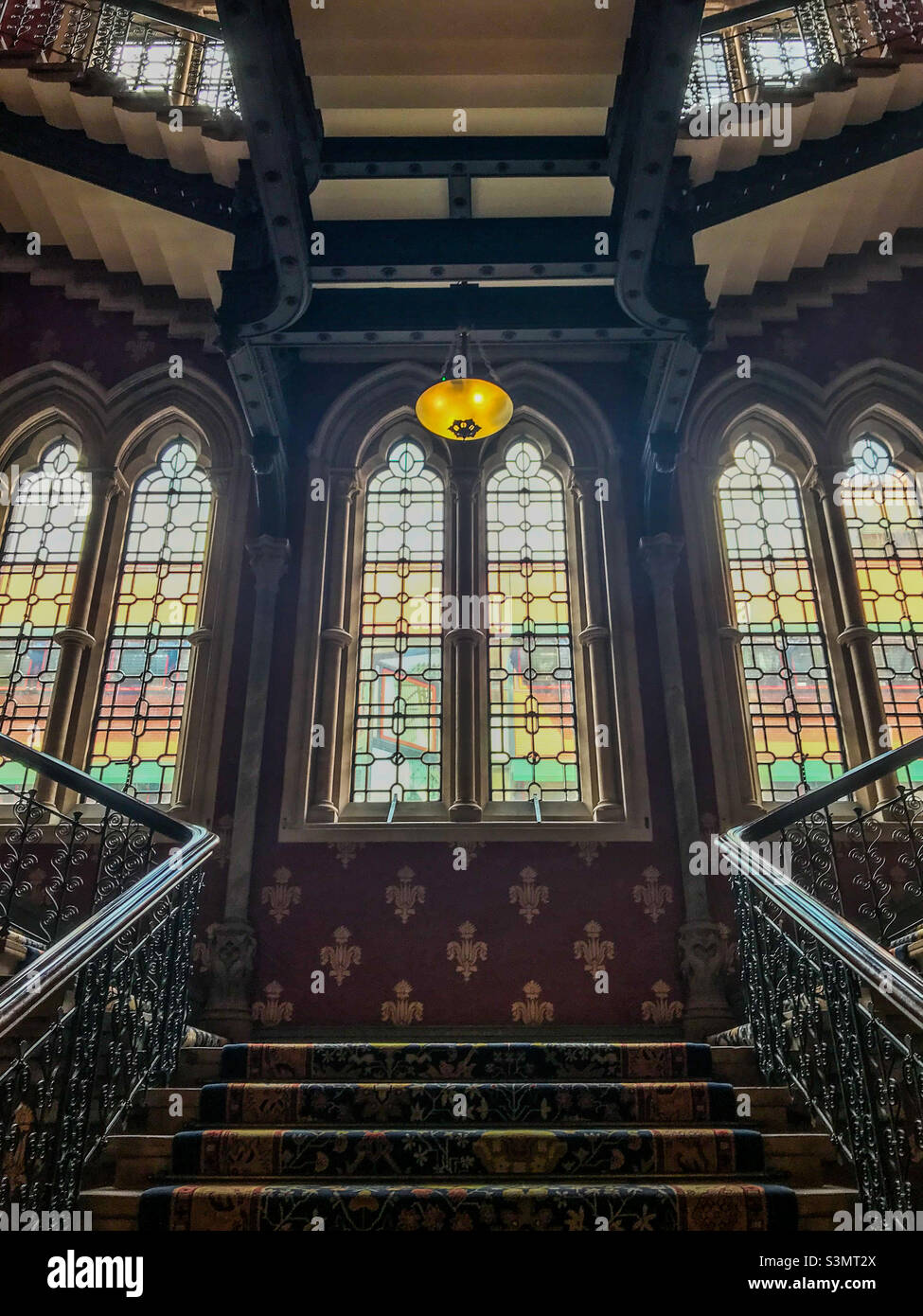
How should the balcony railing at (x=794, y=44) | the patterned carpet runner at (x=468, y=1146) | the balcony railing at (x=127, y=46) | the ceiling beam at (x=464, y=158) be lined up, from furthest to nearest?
the balcony railing at (x=127, y=46) → the balcony railing at (x=794, y=44) → the ceiling beam at (x=464, y=158) → the patterned carpet runner at (x=468, y=1146)

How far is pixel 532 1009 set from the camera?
605cm

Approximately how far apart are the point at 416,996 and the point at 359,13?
18.1ft

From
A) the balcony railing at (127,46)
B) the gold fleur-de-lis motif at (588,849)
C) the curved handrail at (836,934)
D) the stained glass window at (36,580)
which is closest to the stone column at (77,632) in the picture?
the stained glass window at (36,580)

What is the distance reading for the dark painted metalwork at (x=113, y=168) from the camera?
6.39 meters

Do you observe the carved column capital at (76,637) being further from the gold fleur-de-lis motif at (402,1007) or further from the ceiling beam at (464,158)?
the ceiling beam at (464,158)

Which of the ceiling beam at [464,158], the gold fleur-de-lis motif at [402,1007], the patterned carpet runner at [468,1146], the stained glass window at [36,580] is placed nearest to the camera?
the patterned carpet runner at [468,1146]

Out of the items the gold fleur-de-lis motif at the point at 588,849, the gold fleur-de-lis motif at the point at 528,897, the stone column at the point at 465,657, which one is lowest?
the gold fleur-de-lis motif at the point at 528,897

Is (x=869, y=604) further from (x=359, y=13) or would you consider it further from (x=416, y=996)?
(x=359, y=13)

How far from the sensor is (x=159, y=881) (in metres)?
4.21

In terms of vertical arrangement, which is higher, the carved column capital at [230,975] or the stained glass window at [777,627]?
the stained glass window at [777,627]

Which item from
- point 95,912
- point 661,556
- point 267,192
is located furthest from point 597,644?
point 95,912

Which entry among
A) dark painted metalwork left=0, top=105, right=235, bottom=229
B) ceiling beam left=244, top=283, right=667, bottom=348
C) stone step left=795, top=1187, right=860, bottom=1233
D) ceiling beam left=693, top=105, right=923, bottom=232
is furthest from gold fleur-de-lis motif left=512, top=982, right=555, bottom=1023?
dark painted metalwork left=0, top=105, right=235, bottom=229

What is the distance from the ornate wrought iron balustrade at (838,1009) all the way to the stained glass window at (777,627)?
111 centimetres
